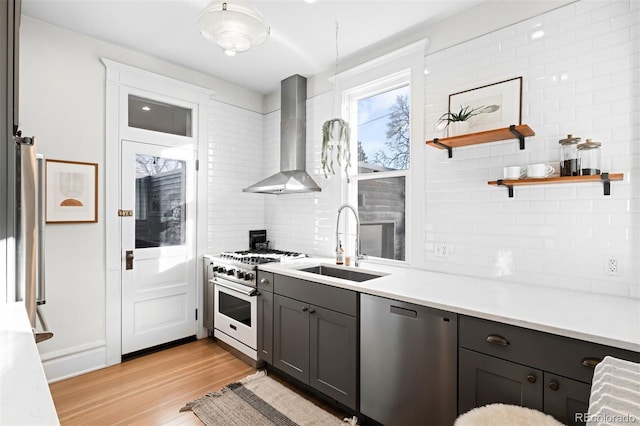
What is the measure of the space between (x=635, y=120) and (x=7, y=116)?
123 inches

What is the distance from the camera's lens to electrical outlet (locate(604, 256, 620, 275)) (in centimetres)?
183

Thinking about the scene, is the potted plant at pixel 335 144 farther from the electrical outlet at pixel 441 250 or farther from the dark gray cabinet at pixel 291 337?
the dark gray cabinet at pixel 291 337

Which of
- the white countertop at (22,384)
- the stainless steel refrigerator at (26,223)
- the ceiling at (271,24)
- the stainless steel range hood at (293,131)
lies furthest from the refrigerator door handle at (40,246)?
the stainless steel range hood at (293,131)

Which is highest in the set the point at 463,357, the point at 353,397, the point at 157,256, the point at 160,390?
the point at 157,256

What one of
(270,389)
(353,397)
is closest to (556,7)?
(353,397)

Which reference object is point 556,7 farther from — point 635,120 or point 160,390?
point 160,390

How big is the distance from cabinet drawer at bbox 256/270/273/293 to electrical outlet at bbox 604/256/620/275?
7.22 feet

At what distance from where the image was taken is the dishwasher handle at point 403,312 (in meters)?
1.87

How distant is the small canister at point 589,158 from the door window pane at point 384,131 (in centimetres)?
126

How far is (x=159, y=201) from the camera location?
10.9 ft

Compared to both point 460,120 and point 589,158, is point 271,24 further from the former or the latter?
point 589,158

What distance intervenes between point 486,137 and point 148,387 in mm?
3097

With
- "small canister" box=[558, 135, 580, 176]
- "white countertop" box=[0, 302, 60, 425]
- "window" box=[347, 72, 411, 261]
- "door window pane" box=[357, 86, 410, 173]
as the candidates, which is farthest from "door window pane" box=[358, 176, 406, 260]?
"white countertop" box=[0, 302, 60, 425]

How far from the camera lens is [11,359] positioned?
0.81m
